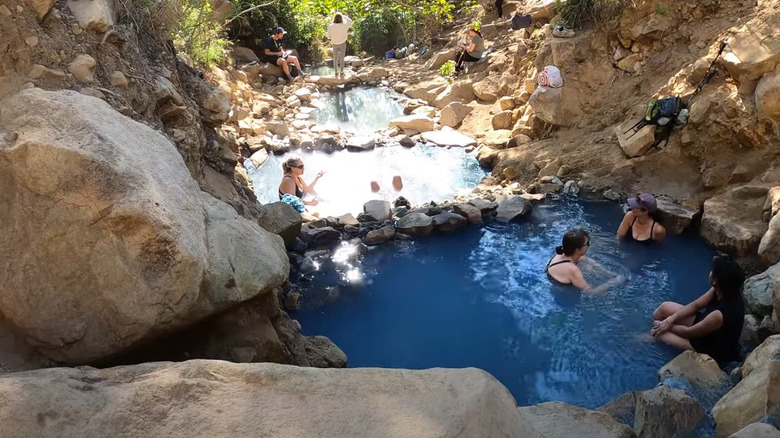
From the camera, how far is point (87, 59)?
3.85 m

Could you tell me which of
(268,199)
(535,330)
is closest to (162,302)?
(535,330)

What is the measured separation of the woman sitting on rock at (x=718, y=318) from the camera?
4334mm

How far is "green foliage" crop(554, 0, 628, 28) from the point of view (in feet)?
27.8

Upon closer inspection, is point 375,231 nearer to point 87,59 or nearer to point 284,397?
point 87,59

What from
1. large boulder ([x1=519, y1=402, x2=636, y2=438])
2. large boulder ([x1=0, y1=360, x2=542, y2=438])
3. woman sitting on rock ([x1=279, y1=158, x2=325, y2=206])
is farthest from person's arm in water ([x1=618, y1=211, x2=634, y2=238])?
large boulder ([x1=0, y1=360, x2=542, y2=438])

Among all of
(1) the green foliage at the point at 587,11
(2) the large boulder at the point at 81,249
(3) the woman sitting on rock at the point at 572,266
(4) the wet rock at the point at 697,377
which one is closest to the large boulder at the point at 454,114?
(1) the green foliage at the point at 587,11

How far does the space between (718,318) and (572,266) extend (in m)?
1.36

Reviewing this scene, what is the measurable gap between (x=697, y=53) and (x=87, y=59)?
23.1 feet

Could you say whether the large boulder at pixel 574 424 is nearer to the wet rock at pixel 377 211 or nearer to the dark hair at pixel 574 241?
A: the dark hair at pixel 574 241

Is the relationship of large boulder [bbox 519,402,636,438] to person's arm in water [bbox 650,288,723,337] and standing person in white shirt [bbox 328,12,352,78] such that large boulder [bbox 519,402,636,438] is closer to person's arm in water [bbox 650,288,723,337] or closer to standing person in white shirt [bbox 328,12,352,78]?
person's arm in water [bbox 650,288,723,337]

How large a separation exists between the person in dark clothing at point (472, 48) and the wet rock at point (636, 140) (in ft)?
15.4

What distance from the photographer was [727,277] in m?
4.31

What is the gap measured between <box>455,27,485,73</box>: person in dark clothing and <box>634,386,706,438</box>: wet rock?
9.23m

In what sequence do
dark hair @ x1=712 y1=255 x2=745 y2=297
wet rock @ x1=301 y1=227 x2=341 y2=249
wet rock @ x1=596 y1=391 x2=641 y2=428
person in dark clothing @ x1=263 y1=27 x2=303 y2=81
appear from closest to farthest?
wet rock @ x1=596 y1=391 x2=641 y2=428
dark hair @ x1=712 y1=255 x2=745 y2=297
wet rock @ x1=301 y1=227 x2=341 y2=249
person in dark clothing @ x1=263 y1=27 x2=303 y2=81
